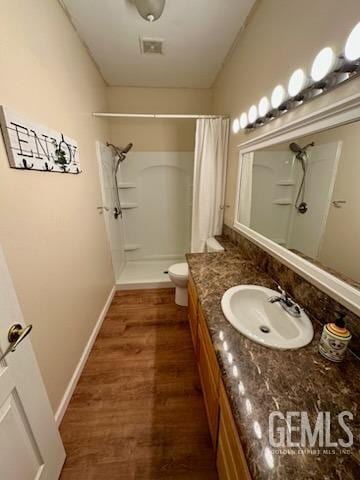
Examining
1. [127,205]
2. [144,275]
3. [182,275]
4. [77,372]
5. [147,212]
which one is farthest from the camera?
[147,212]

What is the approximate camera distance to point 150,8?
134 centimetres

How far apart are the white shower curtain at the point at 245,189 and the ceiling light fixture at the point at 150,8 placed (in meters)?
1.18

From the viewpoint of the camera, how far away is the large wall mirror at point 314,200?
833 millimetres

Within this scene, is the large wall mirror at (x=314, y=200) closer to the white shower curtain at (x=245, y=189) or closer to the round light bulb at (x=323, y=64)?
the white shower curtain at (x=245, y=189)

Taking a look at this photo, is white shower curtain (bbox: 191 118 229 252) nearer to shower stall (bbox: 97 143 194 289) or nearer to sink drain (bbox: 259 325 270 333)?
shower stall (bbox: 97 143 194 289)

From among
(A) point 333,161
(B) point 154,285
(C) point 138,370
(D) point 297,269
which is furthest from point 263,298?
(B) point 154,285

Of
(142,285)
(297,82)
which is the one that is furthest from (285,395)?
(142,285)

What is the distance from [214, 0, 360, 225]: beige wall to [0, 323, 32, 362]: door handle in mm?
1588

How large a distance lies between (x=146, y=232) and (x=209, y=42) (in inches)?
95.1

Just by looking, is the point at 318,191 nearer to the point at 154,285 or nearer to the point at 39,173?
the point at 39,173

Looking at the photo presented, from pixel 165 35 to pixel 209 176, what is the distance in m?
1.29

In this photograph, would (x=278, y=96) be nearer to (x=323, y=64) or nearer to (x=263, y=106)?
(x=263, y=106)

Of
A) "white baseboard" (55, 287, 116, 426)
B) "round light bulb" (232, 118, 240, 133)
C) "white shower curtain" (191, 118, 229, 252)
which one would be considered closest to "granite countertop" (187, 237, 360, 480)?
"white baseboard" (55, 287, 116, 426)

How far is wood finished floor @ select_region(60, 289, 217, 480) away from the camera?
107 cm
